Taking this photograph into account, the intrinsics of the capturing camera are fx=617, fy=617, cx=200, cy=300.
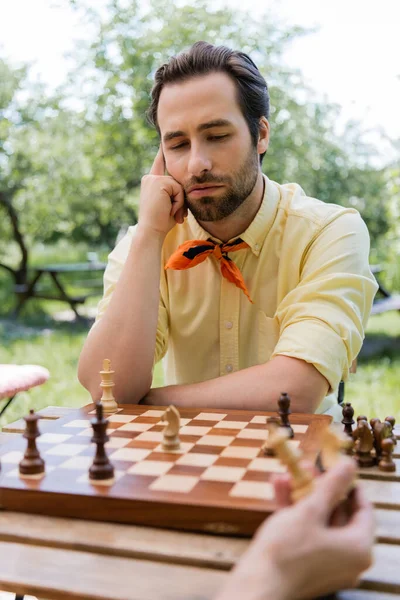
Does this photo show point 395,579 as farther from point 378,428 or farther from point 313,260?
point 313,260

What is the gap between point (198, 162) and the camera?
2229 mm

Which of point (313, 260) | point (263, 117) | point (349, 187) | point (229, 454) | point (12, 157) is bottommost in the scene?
point (229, 454)

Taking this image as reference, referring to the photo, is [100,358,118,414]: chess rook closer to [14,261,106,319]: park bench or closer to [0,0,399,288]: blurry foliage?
[0,0,399,288]: blurry foliage

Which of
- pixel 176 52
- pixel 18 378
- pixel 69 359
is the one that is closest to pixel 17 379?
pixel 18 378

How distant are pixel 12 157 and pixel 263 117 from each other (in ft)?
28.9

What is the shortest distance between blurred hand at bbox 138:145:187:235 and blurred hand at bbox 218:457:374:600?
5.00 feet

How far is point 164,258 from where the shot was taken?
260 cm

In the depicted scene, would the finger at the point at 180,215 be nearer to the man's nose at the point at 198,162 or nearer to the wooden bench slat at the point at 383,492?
the man's nose at the point at 198,162

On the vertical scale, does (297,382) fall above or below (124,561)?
above

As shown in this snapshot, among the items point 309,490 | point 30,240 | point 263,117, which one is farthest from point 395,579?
point 30,240

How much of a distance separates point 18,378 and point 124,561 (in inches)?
86.9

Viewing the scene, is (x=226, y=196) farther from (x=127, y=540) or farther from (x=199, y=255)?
(x=127, y=540)

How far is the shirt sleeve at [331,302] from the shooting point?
1921 millimetres

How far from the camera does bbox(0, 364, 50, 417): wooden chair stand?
119 inches
